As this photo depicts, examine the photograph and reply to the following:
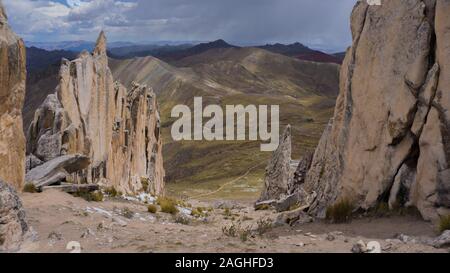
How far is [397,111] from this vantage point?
1559 centimetres

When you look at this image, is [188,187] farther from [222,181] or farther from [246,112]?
[246,112]

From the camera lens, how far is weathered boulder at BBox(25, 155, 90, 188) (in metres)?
23.0

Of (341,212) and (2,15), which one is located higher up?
(2,15)

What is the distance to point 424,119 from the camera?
14805 millimetres

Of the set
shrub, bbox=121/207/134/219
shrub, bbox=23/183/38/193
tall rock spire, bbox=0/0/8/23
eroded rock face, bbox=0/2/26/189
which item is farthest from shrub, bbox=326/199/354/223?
tall rock spire, bbox=0/0/8/23

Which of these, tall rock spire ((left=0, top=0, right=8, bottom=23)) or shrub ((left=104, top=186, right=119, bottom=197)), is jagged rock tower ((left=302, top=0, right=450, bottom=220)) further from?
tall rock spire ((left=0, top=0, right=8, bottom=23))

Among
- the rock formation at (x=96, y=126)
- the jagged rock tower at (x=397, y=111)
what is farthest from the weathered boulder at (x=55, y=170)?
the jagged rock tower at (x=397, y=111)

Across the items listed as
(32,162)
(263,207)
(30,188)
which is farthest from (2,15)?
(263,207)

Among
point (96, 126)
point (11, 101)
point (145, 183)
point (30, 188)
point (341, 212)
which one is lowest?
point (145, 183)

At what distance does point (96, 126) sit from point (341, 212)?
21553 mm

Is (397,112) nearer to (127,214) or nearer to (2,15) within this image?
(127,214)

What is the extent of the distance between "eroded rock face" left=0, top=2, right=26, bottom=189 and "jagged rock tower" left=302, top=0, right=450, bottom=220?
39.8 ft

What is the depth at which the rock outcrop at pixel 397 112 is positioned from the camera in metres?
14.1
